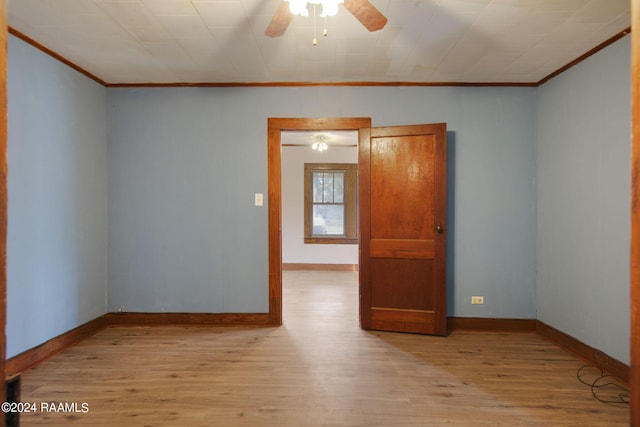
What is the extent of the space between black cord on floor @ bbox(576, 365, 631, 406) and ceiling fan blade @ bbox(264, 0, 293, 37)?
10.1 feet

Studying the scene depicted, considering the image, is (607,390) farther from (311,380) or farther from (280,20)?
(280,20)

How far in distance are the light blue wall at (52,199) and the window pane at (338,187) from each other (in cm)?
434

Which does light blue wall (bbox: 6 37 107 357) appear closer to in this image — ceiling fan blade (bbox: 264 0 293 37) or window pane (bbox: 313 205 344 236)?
ceiling fan blade (bbox: 264 0 293 37)

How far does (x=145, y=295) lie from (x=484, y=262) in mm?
3564

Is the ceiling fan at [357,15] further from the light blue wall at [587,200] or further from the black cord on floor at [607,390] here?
the black cord on floor at [607,390]

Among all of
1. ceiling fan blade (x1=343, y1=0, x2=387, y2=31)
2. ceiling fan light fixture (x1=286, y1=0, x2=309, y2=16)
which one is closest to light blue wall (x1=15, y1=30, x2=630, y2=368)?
ceiling fan blade (x1=343, y1=0, x2=387, y2=31)

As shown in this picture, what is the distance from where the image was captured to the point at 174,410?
214 cm

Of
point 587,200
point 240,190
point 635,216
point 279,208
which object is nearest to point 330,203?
point 279,208

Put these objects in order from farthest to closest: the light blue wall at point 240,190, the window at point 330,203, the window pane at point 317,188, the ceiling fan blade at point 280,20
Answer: the window pane at point 317,188 → the window at point 330,203 → the light blue wall at point 240,190 → the ceiling fan blade at point 280,20

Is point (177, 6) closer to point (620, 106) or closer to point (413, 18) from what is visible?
point (413, 18)

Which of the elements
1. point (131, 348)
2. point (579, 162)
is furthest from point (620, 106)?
point (131, 348)

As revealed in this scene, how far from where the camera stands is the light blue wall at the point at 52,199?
2.61m

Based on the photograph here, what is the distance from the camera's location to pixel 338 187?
7.16m

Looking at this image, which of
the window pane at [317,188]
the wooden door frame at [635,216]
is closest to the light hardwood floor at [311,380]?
the wooden door frame at [635,216]
